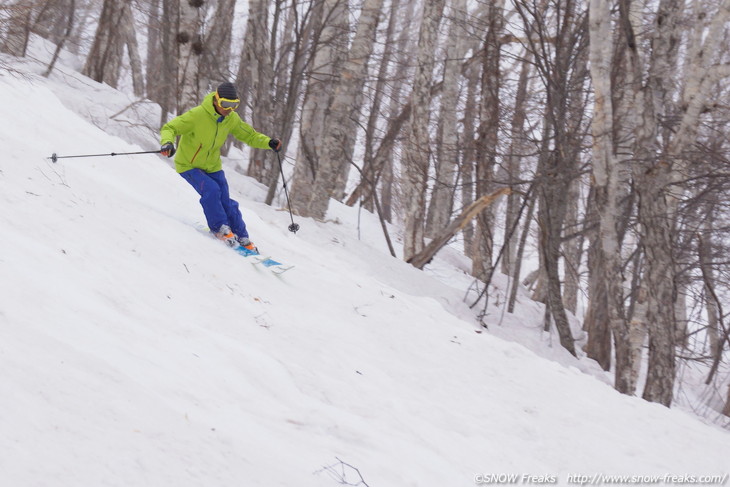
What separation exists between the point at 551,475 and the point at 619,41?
25.1ft

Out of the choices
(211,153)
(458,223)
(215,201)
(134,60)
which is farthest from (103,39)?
(215,201)

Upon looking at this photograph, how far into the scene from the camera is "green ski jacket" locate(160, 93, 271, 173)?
6.52 metres

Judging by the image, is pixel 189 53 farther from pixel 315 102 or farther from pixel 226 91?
pixel 226 91

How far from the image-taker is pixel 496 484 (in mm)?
3801

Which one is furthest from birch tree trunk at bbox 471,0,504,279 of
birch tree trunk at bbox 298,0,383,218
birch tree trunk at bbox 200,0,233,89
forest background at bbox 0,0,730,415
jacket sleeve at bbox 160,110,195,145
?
birch tree trunk at bbox 200,0,233,89

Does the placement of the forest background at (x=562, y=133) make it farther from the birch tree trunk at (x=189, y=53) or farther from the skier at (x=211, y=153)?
the skier at (x=211, y=153)

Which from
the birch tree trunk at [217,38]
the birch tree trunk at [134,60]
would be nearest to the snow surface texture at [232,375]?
the birch tree trunk at [217,38]

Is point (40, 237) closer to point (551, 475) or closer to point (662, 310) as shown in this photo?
point (551, 475)

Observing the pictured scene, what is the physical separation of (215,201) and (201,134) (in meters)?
0.68

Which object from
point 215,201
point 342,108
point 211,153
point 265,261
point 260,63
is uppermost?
point 260,63

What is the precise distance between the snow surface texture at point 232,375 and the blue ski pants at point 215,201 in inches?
8.8

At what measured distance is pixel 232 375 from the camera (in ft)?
12.5

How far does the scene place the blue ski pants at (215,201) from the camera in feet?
21.3

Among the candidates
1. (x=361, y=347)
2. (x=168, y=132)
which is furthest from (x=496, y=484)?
(x=168, y=132)
